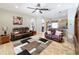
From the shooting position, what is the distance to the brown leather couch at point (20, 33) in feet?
6.60

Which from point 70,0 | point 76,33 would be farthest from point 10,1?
point 76,33

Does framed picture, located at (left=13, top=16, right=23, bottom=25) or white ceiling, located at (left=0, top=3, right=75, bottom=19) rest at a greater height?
white ceiling, located at (left=0, top=3, right=75, bottom=19)

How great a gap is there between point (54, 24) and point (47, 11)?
0.32 meters

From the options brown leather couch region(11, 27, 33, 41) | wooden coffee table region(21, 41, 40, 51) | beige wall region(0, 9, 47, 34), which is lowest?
wooden coffee table region(21, 41, 40, 51)

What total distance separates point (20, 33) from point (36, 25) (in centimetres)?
39

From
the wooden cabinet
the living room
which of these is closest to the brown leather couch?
the living room

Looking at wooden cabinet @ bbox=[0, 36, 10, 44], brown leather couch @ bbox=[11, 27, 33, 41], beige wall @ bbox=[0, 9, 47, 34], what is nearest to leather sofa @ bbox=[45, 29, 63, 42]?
beige wall @ bbox=[0, 9, 47, 34]

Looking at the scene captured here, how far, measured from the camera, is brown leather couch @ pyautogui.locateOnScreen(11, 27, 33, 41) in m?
2.01

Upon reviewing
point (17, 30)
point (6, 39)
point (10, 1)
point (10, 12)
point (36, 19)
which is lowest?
point (6, 39)

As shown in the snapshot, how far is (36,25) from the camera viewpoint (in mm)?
2074

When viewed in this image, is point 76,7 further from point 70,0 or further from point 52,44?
point 52,44

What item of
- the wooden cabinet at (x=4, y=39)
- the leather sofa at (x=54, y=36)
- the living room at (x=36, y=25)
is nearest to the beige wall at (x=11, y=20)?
the living room at (x=36, y=25)

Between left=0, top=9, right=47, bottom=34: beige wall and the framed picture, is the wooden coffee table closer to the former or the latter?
left=0, top=9, right=47, bottom=34: beige wall

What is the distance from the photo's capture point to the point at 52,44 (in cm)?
206
